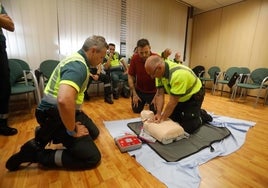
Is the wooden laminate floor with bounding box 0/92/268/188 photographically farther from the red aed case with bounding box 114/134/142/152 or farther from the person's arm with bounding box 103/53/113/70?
the person's arm with bounding box 103/53/113/70

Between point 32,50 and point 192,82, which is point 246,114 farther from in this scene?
point 32,50

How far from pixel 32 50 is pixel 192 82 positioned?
10.1 ft

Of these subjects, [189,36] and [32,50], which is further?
[189,36]

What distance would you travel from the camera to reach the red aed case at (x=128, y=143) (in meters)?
1.45

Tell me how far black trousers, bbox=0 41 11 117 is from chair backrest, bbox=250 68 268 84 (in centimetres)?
470

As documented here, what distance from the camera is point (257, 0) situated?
157 inches

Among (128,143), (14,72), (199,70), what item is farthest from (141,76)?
(199,70)

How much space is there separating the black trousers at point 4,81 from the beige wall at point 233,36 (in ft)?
17.2

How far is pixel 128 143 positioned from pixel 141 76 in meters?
1.17

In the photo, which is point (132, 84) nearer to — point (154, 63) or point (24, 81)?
point (154, 63)

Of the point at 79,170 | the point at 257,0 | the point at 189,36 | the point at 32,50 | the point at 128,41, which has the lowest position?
the point at 79,170

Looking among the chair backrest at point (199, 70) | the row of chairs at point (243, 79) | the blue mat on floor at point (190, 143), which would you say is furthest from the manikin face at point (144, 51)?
the chair backrest at point (199, 70)

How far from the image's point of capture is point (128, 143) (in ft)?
4.87

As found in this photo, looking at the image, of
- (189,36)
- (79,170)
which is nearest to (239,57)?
(189,36)
